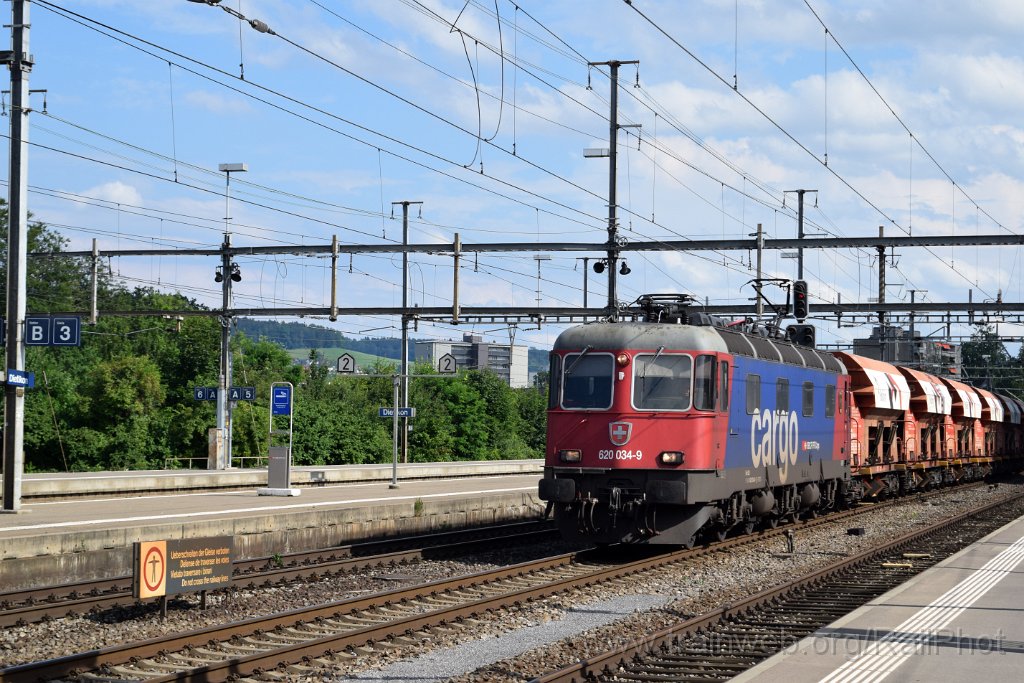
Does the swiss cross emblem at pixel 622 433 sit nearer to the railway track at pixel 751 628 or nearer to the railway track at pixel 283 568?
the railway track at pixel 751 628

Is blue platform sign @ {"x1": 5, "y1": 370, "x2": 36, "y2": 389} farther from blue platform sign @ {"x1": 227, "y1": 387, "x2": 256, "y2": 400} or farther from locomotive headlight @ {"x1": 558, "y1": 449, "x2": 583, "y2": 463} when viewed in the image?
blue platform sign @ {"x1": 227, "y1": 387, "x2": 256, "y2": 400}

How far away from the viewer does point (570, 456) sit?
18484 mm

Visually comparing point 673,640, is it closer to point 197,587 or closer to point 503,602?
point 503,602

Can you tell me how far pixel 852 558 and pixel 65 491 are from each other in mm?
17697

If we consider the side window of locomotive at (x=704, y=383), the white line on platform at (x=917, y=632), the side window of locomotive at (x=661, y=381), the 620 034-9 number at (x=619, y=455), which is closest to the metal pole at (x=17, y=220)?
the 620 034-9 number at (x=619, y=455)

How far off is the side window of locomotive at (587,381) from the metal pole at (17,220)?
371 inches

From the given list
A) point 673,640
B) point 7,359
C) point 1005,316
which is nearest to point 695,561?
point 673,640

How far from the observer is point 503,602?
1412 centimetres

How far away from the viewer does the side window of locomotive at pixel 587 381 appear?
1855 cm

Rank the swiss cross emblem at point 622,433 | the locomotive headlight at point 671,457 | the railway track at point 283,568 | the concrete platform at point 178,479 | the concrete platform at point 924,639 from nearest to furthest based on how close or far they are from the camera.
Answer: the concrete platform at point 924,639 → the railway track at point 283,568 → the locomotive headlight at point 671,457 → the swiss cross emblem at point 622,433 → the concrete platform at point 178,479

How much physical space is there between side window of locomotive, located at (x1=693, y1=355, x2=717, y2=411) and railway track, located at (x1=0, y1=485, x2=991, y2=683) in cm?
281

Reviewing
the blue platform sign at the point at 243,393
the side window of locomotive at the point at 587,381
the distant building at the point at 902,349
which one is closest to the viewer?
the side window of locomotive at the point at 587,381

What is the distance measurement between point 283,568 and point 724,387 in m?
7.12

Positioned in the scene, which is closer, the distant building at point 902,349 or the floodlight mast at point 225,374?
A: the floodlight mast at point 225,374
